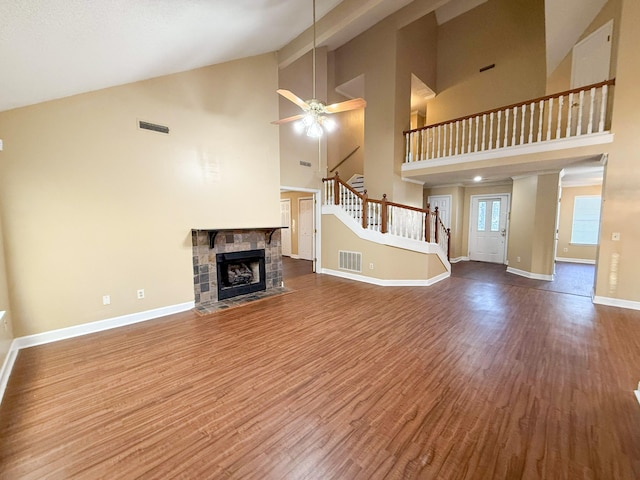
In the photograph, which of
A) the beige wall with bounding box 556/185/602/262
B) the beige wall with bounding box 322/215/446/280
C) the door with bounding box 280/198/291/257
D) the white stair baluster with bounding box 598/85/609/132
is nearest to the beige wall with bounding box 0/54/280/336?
the beige wall with bounding box 322/215/446/280

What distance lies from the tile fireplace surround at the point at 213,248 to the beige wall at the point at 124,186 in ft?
0.43

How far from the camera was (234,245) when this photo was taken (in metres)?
4.50

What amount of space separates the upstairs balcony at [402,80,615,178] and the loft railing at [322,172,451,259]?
4.10ft

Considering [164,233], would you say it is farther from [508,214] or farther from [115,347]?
[508,214]

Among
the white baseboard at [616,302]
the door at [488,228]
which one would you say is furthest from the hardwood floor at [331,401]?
the door at [488,228]

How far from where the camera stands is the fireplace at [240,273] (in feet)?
14.4

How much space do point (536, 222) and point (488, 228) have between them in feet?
6.99

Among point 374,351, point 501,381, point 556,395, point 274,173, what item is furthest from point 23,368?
point 556,395

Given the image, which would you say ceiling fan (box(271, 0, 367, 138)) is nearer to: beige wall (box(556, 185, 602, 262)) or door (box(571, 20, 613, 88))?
door (box(571, 20, 613, 88))

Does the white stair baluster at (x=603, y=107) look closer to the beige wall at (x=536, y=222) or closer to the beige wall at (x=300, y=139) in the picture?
the beige wall at (x=536, y=222)

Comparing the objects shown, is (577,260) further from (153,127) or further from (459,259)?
(153,127)

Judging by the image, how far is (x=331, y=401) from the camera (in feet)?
6.55

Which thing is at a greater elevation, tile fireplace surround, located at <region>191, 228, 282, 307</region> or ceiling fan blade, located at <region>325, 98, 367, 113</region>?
ceiling fan blade, located at <region>325, 98, 367, 113</region>

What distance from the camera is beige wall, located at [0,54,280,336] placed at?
9.15 feet
